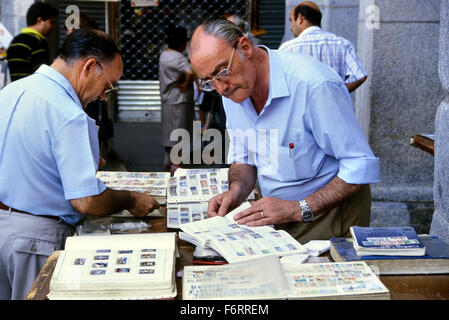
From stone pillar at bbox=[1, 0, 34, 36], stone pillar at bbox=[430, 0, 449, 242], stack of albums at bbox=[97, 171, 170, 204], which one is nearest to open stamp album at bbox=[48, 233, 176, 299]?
stack of albums at bbox=[97, 171, 170, 204]

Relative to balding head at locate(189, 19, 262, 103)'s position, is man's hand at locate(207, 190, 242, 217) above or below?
below

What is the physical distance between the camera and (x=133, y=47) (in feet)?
34.6

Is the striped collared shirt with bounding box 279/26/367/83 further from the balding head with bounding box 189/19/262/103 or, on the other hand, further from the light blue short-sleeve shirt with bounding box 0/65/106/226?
the light blue short-sleeve shirt with bounding box 0/65/106/226

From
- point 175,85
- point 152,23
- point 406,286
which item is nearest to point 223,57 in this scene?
point 406,286

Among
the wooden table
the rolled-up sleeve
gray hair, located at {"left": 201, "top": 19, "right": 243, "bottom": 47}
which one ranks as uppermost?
gray hair, located at {"left": 201, "top": 19, "right": 243, "bottom": 47}

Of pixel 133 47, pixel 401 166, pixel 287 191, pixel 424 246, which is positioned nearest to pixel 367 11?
pixel 401 166

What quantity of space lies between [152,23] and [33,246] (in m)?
8.53

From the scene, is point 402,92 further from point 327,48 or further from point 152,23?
point 152,23

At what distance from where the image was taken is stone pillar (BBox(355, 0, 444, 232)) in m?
4.49

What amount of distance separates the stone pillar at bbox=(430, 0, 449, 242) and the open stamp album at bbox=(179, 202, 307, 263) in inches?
40.9

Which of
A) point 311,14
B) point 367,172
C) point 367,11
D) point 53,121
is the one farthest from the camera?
point 311,14

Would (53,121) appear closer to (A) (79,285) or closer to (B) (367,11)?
(A) (79,285)

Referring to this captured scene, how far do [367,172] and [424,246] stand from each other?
48 cm

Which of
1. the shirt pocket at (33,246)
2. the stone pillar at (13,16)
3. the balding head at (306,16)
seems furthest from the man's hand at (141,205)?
the stone pillar at (13,16)
